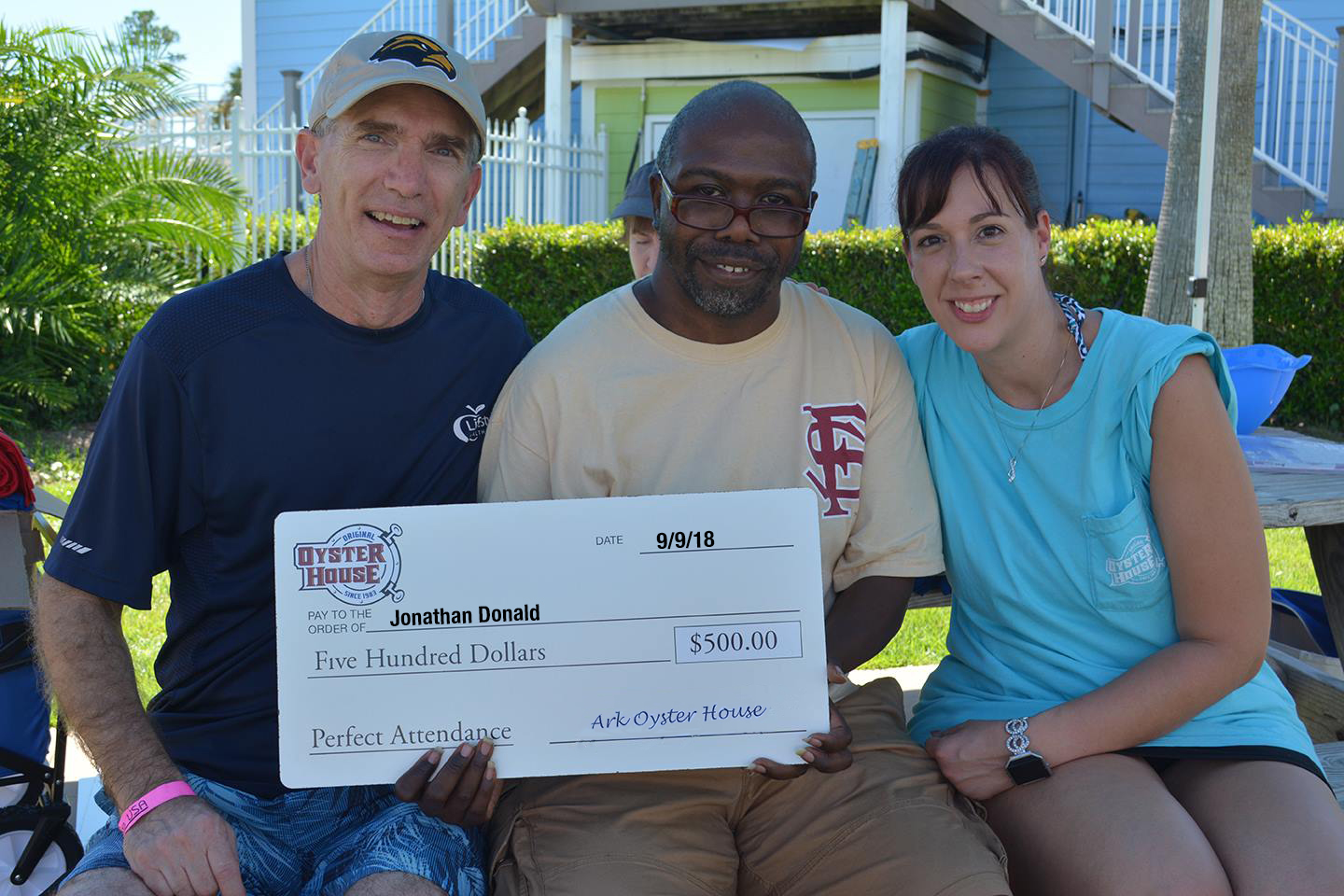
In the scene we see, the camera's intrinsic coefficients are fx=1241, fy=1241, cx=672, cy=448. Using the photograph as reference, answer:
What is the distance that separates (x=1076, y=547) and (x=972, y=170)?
829mm

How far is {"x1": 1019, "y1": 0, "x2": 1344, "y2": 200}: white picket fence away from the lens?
12.1m

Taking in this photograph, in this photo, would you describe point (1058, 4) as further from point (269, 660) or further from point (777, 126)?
point (269, 660)

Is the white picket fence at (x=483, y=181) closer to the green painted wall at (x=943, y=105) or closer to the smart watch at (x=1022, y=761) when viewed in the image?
the green painted wall at (x=943, y=105)

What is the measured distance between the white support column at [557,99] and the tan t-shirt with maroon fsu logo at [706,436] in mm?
11598

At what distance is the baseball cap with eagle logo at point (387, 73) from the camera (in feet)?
8.64

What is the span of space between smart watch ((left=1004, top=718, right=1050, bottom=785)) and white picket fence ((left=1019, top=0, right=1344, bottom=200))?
10722 millimetres

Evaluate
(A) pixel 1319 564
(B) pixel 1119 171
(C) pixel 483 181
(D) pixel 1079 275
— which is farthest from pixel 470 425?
(B) pixel 1119 171

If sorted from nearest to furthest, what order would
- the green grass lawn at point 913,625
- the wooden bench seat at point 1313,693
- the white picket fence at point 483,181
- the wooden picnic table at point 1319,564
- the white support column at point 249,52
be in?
the wooden picnic table at point 1319,564 < the wooden bench seat at point 1313,693 < the green grass lawn at point 913,625 < the white picket fence at point 483,181 < the white support column at point 249,52

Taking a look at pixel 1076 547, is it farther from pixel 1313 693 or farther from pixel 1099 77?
pixel 1099 77

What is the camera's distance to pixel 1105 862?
2.30 meters

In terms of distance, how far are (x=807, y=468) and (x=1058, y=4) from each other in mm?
11816

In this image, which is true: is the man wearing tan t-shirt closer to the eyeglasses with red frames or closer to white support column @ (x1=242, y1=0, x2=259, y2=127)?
the eyeglasses with red frames

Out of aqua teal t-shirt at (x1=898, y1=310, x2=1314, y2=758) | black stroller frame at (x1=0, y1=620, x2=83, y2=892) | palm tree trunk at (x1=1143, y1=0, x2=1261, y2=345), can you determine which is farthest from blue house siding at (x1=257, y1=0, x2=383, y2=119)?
aqua teal t-shirt at (x1=898, y1=310, x2=1314, y2=758)

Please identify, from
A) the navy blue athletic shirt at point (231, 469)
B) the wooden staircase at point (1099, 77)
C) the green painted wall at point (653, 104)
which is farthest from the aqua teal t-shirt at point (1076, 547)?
the green painted wall at point (653, 104)
